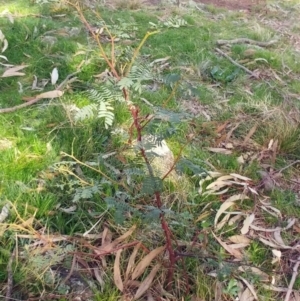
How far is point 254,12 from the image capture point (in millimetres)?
5863

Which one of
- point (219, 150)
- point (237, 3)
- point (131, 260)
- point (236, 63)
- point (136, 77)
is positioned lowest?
point (237, 3)

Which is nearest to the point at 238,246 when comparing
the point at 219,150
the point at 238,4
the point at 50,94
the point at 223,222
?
the point at 223,222

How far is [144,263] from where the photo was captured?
2.05m

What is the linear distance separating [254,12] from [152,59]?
2.46 meters

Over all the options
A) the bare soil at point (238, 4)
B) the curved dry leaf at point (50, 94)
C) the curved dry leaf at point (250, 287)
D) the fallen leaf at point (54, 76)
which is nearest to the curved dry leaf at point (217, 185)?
the curved dry leaf at point (250, 287)

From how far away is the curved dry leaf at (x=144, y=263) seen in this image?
204 cm

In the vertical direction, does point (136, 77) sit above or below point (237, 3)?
above

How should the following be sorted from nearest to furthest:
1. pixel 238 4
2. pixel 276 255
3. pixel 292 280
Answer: pixel 292 280 → pixel 276 255 → pixel 238 4

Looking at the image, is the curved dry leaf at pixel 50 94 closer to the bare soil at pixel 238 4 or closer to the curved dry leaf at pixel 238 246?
Result: the curved dry leaf at pixel 238 246

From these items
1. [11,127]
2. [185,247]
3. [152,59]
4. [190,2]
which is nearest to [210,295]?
[185,247]

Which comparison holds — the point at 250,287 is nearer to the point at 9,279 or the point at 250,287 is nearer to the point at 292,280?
the point at 292,280

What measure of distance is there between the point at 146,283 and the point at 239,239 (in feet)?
1.91

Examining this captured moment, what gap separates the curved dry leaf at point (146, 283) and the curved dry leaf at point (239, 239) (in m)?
0.47

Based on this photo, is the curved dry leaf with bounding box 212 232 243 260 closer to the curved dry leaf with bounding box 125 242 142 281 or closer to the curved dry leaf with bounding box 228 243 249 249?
the curved dry leaf with bounding box 228 243 249 249
